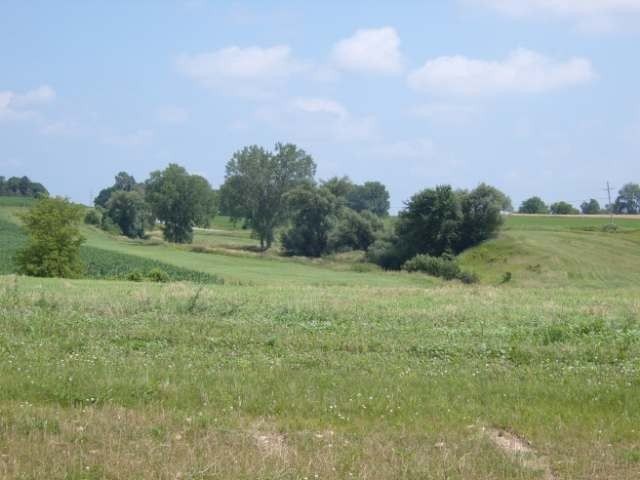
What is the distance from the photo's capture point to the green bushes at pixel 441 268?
66.4 meters

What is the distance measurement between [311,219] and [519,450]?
93257 mm

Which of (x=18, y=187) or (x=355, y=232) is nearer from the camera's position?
(x=355, y=232)

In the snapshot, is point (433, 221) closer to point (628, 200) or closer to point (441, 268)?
point (441, 268)

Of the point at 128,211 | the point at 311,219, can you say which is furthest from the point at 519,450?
the point at 128,211

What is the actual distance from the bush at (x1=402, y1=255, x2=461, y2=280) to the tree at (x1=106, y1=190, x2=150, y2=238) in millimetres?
73382

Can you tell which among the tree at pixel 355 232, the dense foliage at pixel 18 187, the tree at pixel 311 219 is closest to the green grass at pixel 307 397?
the tree at pixel 355 232

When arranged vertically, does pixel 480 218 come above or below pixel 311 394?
above

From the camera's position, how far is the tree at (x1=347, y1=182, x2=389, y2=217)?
6255 inches

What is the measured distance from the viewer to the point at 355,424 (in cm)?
792

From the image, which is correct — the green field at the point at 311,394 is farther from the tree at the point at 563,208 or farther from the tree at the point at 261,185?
the tree at the point at 563,208

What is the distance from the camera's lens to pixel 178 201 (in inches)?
4734

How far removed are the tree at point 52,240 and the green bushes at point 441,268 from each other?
2954cm

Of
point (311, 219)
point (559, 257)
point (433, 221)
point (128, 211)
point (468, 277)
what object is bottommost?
point (468, 277)

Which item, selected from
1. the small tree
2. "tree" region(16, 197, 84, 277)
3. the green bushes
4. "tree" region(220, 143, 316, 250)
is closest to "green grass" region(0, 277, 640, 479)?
"tree" region(16, 197, 84, 277)
